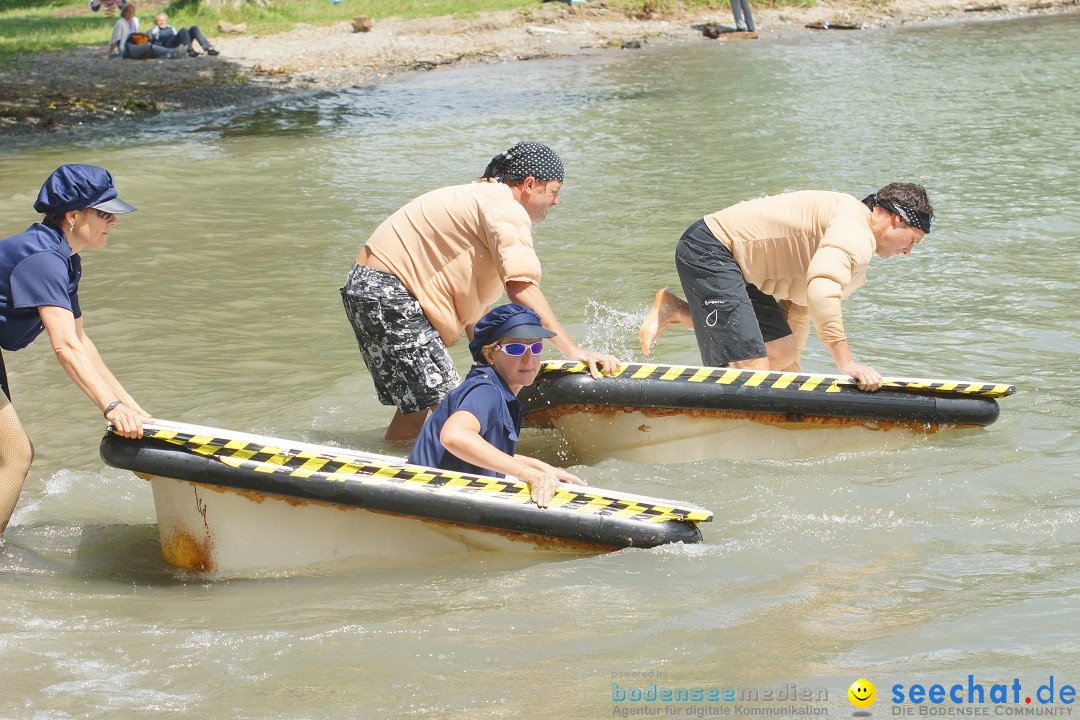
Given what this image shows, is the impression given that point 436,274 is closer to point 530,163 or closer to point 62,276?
point 530,163

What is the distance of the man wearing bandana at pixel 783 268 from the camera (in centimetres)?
596

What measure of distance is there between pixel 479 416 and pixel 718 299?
2.15m

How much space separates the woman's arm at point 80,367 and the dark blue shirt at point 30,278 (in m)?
0.06

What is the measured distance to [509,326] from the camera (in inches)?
190

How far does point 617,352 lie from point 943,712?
517 cm

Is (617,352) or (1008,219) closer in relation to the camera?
(617,352)

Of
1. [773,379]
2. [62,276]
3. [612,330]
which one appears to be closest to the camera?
[62,276]

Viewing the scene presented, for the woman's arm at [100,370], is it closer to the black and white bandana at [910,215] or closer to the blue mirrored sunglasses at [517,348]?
the blue mirrored sunglasses at [517,348]

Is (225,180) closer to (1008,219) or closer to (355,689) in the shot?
(1008,219)

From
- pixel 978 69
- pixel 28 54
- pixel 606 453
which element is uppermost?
pixel 28 54

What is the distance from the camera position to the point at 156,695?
3975 mm

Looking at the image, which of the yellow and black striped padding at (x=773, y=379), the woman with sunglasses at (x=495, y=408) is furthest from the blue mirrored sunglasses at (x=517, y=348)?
the yellow and black striped padding at (x=773, y=379)

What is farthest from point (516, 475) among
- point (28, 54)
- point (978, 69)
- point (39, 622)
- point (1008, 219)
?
point (28, 54)

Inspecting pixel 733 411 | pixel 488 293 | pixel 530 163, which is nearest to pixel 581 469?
pixel 733 411
